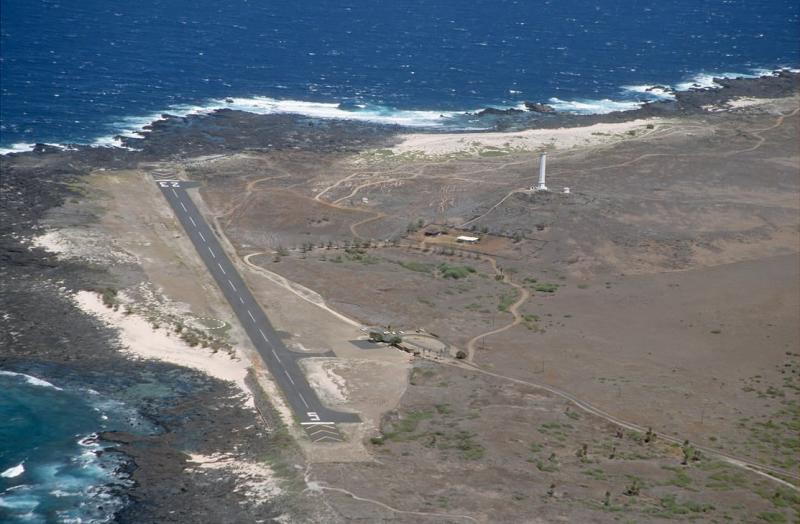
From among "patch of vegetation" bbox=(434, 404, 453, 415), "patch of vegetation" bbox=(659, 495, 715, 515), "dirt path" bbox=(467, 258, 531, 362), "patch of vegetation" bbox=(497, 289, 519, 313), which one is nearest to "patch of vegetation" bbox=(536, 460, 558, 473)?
"patch of vegetation" bbox=(659, 495, 715, 515)

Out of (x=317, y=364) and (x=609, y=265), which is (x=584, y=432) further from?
(x=609, y=265)

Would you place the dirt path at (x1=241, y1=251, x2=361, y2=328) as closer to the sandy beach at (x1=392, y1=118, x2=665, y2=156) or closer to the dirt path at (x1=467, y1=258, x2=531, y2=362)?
the dirt path at (x1=467, y1=258, x2=531, y2=362)

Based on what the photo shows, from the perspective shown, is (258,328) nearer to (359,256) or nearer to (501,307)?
(359,256)

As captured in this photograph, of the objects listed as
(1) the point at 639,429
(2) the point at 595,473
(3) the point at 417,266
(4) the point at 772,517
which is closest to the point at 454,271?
(3) the point at 417,266

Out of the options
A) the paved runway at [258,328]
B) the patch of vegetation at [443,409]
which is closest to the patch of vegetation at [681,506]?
the patch of vegetation at [443,409]

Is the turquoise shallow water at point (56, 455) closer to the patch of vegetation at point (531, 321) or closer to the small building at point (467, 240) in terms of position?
the patch of vegetation at point (531, 321)

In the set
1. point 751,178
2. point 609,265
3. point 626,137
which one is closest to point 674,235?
point 609,265
